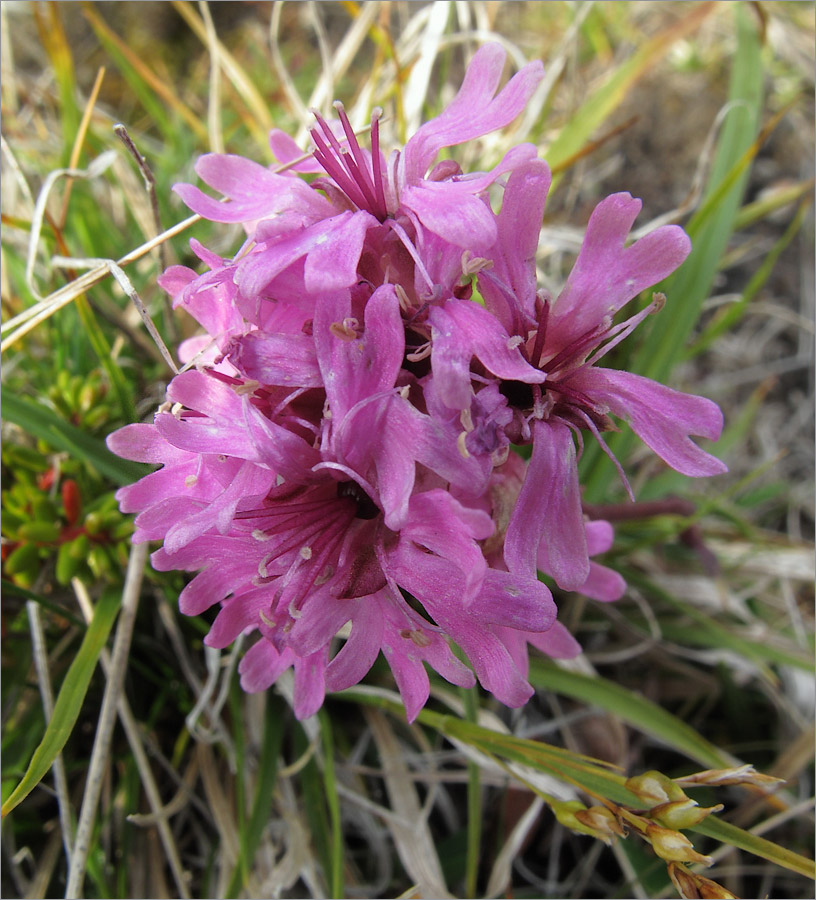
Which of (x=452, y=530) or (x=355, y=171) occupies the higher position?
(x=355, y=171)

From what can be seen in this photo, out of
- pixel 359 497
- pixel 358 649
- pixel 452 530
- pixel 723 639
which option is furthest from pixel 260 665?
pixel 723 639

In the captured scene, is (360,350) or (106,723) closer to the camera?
(360,350)

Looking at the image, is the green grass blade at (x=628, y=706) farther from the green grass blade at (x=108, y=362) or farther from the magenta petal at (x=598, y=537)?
the green grass blade at (x=108, y=362)

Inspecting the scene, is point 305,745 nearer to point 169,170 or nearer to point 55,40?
point 169,170

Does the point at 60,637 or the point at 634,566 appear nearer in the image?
the point at 60,637

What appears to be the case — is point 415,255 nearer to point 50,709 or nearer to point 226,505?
point 226,505

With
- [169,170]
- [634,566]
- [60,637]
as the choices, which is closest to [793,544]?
[634,566]
